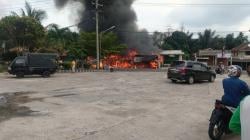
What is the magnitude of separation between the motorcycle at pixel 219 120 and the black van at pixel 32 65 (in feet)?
70.9

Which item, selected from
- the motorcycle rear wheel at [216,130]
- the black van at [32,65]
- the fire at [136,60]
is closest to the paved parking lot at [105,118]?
the motorcycle rear wheel at [216,130]

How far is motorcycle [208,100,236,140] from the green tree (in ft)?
115

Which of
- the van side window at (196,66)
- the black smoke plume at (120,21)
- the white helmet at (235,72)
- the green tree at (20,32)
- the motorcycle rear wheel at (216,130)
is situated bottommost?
the motorcycle rear wheel at (216,130)

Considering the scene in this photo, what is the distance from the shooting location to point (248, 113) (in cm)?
302

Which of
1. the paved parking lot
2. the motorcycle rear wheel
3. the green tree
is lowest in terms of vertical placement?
the paved parking lot

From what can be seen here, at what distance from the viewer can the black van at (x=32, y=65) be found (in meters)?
26.8

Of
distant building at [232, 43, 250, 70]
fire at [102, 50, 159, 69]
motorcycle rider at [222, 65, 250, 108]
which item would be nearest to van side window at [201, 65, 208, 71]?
motorcycle rider at [222, 65, 250, 108]

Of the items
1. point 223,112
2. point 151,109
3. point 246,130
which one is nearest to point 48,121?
point 151,109

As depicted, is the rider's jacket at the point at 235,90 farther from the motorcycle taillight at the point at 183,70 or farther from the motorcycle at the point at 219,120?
the motorcycle taillight at the point at 183,70

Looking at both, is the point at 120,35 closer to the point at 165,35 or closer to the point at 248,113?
the point at 165,35

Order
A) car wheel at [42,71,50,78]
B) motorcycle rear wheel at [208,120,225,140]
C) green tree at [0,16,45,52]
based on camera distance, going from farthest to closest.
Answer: green tree at [0,16,45,52]
car wheel at [42,71,50,78]
motorcycle rear wheel at [208,120,225,140]

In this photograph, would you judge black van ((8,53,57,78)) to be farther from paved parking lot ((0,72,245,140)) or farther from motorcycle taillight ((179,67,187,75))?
paved parking lot ((0,72,245,140))

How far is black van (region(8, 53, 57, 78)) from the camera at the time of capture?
87.8ft

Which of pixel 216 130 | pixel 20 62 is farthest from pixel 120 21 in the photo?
pixel 216 130
